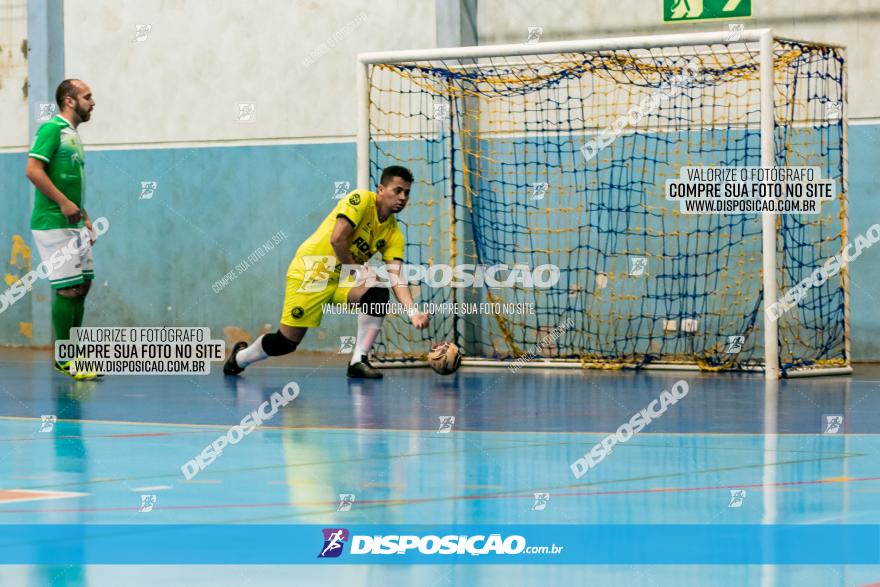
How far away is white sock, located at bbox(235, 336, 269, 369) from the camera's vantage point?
11.7 m

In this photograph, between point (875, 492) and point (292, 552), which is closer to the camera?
point (292, 552)

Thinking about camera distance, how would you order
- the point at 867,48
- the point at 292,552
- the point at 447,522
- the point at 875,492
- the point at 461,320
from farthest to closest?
the point at 461,320 → the point at 867,48 → the point at 875,492 → the point at 447,522 → the point at 292,552

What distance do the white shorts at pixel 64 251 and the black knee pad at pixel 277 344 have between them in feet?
4.91

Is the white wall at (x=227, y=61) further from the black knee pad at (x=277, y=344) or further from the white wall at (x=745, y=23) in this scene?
the black knee pad at (x=277, y=344)

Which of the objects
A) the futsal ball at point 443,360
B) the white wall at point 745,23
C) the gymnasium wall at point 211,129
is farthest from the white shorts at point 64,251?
the white wall at point 745,23

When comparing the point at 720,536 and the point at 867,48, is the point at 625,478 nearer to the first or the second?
the point at 720,536

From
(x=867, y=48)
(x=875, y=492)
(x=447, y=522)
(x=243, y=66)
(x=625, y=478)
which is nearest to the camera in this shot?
(x=447, y=522)

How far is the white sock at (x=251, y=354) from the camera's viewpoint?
38.4 ft

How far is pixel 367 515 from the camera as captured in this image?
216 inches

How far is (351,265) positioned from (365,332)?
0.70m

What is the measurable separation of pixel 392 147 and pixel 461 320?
1730mm

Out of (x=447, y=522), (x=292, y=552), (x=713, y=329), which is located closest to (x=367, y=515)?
(x=447, y=522)

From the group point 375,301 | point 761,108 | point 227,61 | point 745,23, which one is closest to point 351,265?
A: point 375,301

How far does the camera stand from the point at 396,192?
11.0 metres
